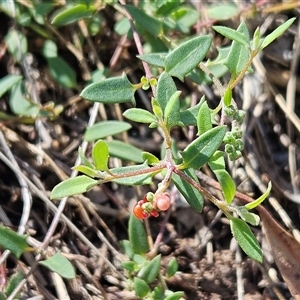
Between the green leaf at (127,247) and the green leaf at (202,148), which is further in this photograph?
the green leaf at (127,247)

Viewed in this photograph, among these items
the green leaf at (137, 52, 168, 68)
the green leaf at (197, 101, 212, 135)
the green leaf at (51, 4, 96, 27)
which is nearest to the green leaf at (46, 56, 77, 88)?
the green leaf at (51, 4, 96, 27)

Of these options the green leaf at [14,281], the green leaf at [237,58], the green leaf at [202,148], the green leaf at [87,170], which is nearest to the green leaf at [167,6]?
the green leaf at [237,58]

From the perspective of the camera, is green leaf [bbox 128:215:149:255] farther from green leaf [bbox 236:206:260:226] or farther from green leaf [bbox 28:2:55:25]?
green leaf [bbox 28:2:55:25]

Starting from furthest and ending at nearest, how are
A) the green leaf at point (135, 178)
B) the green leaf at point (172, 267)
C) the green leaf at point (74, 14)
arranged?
the green leaf at point (74, 14), the green leaf at point (172, 267), the green leaf at point (135, 178)

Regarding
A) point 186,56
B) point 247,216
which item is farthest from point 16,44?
point 247,216

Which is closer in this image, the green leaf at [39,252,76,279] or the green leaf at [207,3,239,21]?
the green leaf at [39,252,76,279]

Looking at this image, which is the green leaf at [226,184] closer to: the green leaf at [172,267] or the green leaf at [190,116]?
the green leaf at [190,116]

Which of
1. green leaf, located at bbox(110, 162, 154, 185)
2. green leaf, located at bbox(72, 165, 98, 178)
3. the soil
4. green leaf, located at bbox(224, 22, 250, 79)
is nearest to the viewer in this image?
green leaf, located at bbox(72, 165, 98, 178)

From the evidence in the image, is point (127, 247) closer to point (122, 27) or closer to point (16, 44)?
point (122, 27)
